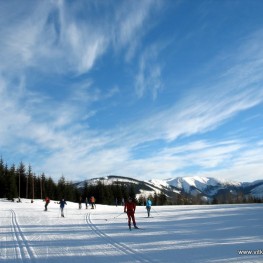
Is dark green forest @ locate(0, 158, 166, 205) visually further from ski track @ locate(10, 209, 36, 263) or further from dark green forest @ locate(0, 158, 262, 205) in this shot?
ski track @ locate(10, 209, 36, 263)

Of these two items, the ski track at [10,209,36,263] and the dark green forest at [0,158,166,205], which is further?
the dark green forest at [0,158,166,205]

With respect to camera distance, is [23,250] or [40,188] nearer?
[23,250]

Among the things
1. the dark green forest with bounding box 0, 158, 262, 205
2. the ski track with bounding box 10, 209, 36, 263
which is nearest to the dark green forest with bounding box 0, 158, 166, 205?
the dark green forest with bounding box 0, 158, 262, 205

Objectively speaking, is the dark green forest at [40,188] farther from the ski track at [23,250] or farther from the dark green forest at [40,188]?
the ski track at [23,250]

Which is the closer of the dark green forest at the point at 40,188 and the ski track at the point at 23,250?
the ski track at the point at 23,250

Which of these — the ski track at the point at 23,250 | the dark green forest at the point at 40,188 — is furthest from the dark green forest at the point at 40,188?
the ski track at the point at 23,250

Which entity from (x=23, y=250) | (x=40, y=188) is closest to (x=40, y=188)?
(x=40, y=188)

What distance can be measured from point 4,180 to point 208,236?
74.6 m

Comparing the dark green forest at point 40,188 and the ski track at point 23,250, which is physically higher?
the dark green forest at point 40,188

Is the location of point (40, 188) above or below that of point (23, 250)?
above

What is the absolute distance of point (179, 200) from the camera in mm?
139500

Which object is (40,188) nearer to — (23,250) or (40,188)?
(40,188)

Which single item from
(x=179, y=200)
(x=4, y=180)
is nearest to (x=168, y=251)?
(x=4, y=180)

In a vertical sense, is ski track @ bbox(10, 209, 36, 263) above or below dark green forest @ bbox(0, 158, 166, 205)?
below
